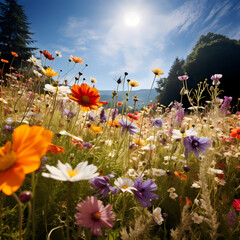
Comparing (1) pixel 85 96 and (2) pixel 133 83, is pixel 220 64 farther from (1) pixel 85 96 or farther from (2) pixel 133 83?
(1) pixel 85 96

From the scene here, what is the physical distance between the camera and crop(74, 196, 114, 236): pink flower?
37cm

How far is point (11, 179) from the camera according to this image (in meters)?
0.29

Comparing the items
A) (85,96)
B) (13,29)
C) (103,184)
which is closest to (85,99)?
(85,96)

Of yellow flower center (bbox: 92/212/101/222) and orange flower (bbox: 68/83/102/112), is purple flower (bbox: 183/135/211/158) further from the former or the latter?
yellow flower center (bbox: 92/212/101/222)

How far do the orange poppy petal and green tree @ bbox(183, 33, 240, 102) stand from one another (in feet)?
49.9

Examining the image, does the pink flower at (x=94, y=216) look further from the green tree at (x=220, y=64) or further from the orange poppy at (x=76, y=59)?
the green tree at (x=220, y=64)

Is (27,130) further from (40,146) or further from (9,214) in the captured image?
(9,214)

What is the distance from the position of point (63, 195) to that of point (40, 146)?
0.62m

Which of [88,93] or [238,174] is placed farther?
[238,174]

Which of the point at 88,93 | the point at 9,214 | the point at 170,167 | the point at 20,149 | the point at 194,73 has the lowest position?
the point at 9,214

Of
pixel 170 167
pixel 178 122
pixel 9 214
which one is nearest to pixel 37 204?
pixel 9 214

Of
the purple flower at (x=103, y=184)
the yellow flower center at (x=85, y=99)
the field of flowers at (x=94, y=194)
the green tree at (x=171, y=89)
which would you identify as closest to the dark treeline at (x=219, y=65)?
the green tree at (x=171, y=89)

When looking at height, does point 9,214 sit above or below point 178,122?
below

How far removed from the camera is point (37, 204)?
2.40ft
